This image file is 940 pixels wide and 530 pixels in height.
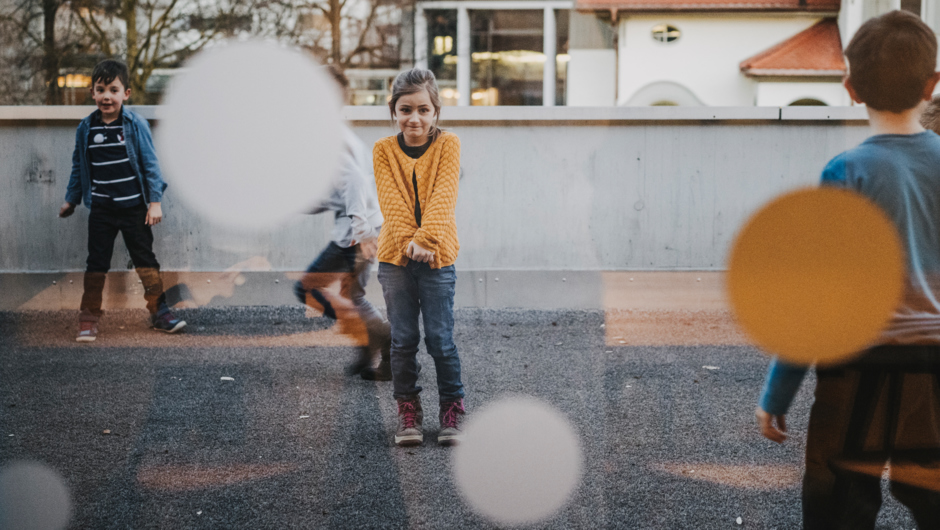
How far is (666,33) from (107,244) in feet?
99.1

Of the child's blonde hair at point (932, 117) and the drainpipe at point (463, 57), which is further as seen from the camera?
the drainpipe at point (463, 57)

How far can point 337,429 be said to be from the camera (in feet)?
13.5

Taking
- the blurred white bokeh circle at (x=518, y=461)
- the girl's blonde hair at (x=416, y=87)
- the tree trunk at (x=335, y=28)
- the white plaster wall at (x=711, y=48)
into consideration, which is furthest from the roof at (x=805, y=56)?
the girl's blonde hair at (x=416, y=87)

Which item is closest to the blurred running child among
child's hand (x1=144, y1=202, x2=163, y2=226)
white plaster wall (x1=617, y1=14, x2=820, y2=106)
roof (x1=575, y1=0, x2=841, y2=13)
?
child's hand (x1=144, y1=202, x2=163, y2=226)

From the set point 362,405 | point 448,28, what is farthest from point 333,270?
point 448,28

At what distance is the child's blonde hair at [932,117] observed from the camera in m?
3.69

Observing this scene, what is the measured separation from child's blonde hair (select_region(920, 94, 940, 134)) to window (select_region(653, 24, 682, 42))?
3070 cm

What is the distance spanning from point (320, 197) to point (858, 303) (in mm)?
3830

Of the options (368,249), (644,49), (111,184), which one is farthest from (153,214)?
(644,49)

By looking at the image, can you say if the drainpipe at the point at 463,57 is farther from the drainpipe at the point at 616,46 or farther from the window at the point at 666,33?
the window at the point at 666,33

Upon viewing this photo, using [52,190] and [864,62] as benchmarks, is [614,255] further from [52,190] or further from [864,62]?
[864,62]

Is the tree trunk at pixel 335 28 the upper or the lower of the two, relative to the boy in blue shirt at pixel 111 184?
upper

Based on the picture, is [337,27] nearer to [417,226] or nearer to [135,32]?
[135,32]

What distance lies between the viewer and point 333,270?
5031 millimetres
